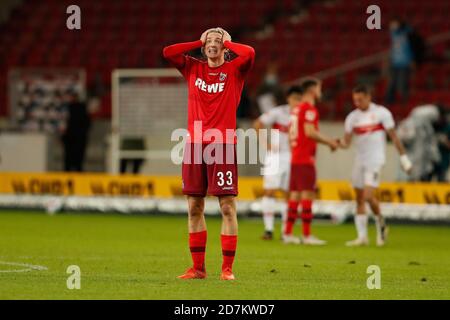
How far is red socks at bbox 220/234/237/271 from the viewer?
12.1 m

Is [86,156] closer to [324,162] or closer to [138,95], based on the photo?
[138,95]

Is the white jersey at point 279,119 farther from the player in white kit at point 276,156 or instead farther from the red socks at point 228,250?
the red socks at point 228,250

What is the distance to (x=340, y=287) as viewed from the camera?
11.6 metres

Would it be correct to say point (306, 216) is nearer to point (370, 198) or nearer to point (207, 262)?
point (370, 198)

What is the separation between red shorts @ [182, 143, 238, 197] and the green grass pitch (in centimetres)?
92

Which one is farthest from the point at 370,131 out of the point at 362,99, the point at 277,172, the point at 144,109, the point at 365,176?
the point at 144,109

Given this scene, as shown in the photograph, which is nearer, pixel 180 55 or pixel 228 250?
pixel 228 250

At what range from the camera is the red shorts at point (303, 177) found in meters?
18.1

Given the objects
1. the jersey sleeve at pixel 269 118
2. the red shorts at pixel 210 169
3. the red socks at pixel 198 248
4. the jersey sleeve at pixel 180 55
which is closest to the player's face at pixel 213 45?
the jersey sleeve at pixel 180 55

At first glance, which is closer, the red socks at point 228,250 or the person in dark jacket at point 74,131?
the red socks at point 228,250

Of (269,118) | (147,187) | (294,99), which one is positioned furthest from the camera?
(147,187)

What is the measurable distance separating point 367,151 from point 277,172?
2013 mm

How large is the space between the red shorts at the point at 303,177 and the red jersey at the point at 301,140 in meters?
0.08

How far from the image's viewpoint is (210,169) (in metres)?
12.1
